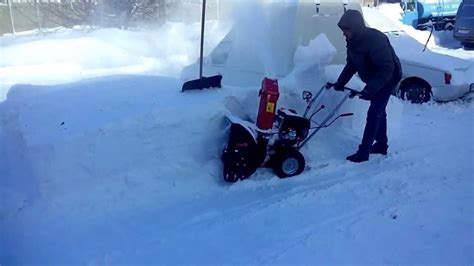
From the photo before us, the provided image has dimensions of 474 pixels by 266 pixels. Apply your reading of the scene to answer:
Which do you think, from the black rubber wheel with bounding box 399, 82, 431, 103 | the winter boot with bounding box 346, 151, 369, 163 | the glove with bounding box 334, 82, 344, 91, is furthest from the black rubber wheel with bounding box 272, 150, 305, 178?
the black rubber wheel with bounding box 399, 82, 431, 103

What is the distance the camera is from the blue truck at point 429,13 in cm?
2178

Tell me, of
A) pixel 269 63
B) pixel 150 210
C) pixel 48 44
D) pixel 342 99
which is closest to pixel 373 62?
pixel 342 99

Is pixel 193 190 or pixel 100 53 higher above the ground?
pixel 193 190

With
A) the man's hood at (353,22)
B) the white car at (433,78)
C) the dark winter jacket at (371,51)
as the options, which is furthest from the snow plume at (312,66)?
the white car at (433,78)

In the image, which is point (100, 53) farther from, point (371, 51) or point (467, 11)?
point (467, 11)

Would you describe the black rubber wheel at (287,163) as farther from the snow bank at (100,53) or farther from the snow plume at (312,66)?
the snow bank at (100,53)

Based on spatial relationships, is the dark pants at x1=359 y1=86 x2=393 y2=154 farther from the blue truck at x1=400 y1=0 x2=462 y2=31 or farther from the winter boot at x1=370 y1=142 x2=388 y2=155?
the blue truck at x1=400 y1=0 x2=462 y2=31

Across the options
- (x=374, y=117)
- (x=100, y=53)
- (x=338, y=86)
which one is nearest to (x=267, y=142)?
(x=338, y=86)

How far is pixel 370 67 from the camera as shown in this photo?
476 cm

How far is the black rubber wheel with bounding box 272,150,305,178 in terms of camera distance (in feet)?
14.6

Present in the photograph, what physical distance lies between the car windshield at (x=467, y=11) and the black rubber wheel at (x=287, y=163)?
17.3m

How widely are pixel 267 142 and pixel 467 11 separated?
17880 millimetres

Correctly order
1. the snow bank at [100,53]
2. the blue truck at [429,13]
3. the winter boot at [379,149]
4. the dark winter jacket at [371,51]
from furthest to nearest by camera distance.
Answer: the blue truck at [429,13], the snow bank at [100,53], the winter boot at [379,149], the dark winter jacket at [371,51]

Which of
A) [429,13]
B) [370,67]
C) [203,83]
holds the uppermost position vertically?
[370,67]
